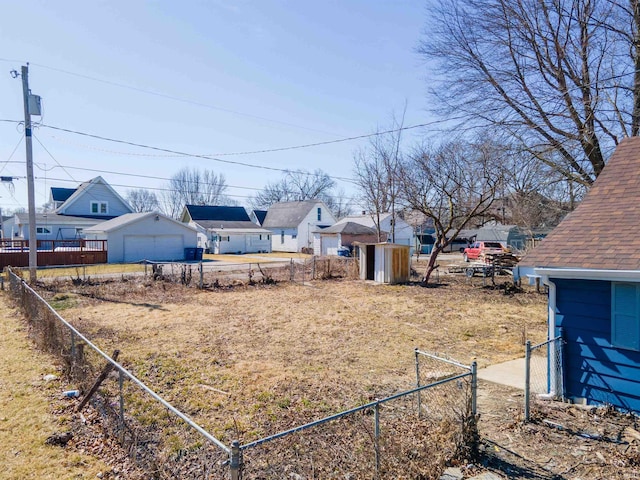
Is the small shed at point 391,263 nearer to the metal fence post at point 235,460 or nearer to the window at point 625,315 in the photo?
the window at point 625,315

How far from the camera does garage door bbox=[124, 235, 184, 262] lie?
96.9 ft

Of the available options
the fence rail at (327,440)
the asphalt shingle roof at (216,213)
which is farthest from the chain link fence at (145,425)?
the asphalt shingle roof at (216,213)

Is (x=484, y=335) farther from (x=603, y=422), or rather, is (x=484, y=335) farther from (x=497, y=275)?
(x=497, y=275)

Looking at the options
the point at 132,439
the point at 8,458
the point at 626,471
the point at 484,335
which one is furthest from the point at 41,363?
the point at 484,335

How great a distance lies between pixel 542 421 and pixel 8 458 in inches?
242

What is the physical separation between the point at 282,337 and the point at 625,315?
6.59 metres

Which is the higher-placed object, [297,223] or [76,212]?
[76,212]

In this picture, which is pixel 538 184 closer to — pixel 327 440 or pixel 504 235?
pixel 327 440

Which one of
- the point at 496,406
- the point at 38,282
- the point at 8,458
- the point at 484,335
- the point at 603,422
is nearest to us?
the point at 8,458

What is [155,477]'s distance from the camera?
379 centimetres

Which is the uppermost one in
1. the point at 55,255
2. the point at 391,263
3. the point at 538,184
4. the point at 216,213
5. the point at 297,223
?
the point at 216,213

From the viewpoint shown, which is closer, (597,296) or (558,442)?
(558,442)

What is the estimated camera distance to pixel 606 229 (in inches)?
237

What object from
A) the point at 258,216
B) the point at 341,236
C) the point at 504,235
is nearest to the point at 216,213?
the point at 258,216
